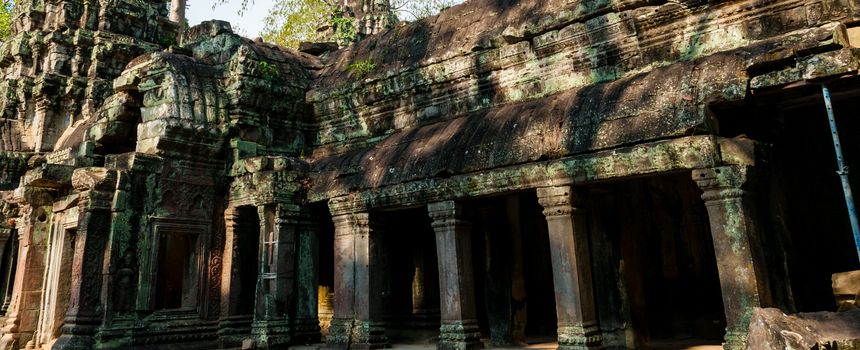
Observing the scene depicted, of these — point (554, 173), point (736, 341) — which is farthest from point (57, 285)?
point (736, 341)

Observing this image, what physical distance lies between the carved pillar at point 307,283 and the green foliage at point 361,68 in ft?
8.74

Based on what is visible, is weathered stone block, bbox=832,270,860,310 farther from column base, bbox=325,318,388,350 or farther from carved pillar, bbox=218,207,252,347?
carved pillar, bbox=218,207,252,347

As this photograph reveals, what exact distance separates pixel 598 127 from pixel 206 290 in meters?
6.65

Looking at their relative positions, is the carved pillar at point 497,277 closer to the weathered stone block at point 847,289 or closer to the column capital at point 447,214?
the column capital at point 447,214

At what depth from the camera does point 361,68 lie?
10.9 meters

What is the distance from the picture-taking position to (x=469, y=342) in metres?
7.58

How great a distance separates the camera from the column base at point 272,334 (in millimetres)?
9094

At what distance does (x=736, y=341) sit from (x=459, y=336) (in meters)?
3.14

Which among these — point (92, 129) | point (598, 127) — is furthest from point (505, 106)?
point (92, 129)

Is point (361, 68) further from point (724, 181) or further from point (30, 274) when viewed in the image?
point (30, 274)

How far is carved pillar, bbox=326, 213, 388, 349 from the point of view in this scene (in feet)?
28.2

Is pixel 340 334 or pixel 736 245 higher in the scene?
pixel 736 245

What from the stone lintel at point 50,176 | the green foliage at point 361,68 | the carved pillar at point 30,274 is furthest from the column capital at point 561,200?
the carved pillar at point 30,274

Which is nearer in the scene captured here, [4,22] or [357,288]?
[357,288]
